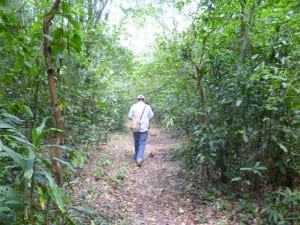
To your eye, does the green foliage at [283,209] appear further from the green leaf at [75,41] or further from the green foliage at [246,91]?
the green leaf at [75,41]

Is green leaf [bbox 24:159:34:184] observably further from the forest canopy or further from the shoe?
the shoe

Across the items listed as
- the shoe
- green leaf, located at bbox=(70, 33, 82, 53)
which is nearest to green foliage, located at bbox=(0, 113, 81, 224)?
green leaf, located at bbox=(70, 33, 82, 53)

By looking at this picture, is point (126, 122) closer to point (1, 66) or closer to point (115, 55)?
point (115, 55)

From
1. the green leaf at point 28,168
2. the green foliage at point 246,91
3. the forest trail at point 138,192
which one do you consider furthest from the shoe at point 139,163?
the green leaf at point 28,168

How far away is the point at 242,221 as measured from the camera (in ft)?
15.2

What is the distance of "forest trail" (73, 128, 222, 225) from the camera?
5105mm

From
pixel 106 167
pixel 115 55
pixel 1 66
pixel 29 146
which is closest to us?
pixel 29 146

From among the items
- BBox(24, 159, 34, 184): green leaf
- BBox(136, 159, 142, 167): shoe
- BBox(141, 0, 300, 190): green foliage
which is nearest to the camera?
BBox(24, 159, 34, 184): green leaf

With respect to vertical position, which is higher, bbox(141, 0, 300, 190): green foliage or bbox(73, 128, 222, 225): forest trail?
bbox(141, 0, 300, 190): green foliage

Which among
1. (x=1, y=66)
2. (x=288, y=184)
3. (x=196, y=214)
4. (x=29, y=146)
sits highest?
(x=1, y=66)

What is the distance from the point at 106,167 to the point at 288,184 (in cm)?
397

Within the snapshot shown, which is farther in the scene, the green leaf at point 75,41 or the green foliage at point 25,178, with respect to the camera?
the green leaf at point 75,41

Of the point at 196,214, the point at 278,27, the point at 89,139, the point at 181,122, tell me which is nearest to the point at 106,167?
the point at 89,139

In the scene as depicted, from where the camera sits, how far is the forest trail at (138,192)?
16.8 ft
